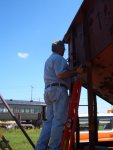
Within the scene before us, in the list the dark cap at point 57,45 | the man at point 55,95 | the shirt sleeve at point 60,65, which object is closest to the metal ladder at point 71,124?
the man at point 55,95

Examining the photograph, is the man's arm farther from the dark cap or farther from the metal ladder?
the dark cap

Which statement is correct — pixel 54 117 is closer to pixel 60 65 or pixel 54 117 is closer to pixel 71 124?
pixel 71 124

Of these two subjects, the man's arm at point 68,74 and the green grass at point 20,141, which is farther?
the green grass at point 20,141

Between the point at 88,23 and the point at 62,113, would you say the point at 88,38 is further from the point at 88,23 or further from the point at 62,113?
the point at 62,113

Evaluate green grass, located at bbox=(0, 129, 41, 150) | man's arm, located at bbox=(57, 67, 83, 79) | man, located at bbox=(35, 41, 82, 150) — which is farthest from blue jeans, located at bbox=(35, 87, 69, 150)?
green grass, located at bbox=(0, 129, 41, 150)

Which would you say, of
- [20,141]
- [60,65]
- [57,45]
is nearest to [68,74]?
[60,65]

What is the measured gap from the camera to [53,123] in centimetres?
496

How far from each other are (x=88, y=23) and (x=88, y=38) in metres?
0.19

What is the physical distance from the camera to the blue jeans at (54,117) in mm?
4867

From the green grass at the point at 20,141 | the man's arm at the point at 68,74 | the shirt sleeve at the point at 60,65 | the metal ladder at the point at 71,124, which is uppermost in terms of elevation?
the shirt sleeve at the point at 60,65

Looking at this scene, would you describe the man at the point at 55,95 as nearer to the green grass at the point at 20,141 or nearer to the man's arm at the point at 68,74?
the man's arm at the point at 68,74

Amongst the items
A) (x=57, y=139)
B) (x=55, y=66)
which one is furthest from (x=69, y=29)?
(x=57, y=139)

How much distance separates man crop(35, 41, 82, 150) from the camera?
4.89 m

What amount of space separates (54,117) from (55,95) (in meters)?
0.31
